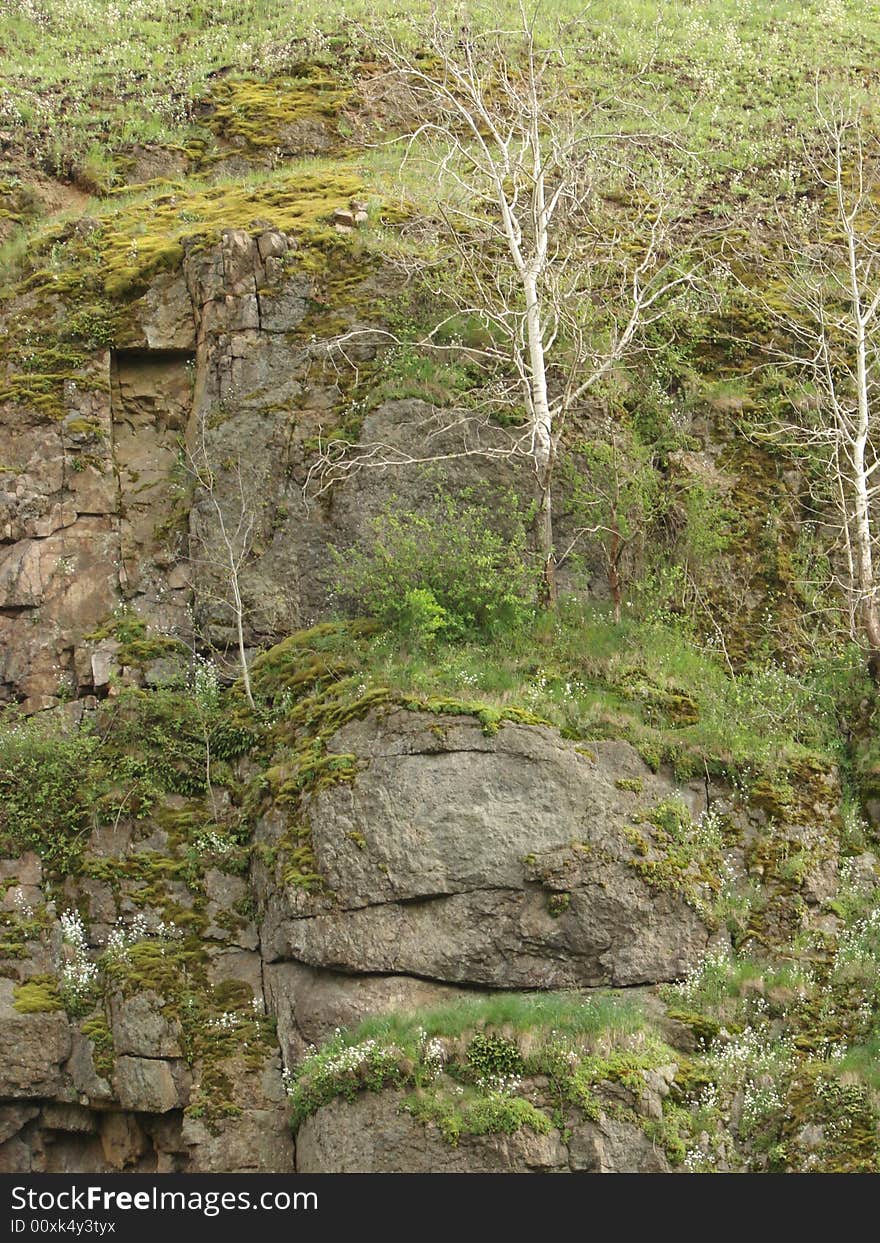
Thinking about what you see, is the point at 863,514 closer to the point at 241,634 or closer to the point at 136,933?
the point at 241,634

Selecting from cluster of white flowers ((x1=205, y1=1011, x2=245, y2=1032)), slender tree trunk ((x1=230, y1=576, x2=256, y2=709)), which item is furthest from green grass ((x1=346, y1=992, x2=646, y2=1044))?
slender tree trunk ((x1=230, y1=576, x2=256, y2=709))

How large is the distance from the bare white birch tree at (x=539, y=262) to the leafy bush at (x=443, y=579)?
69cm

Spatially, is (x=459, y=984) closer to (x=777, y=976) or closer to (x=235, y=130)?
(x=777, y=976)

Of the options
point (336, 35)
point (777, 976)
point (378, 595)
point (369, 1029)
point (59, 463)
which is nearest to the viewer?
point (369, 1029)

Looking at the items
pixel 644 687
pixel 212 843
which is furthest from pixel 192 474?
pixel 644 687

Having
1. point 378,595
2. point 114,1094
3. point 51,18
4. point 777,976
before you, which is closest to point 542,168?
point 378,595

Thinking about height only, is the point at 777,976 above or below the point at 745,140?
below

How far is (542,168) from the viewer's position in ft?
59.9

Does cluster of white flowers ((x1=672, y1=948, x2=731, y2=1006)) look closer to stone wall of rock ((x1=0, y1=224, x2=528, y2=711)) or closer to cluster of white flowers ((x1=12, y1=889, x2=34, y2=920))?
stone wall of rock ((x1=0, y1=224, x2=528, y2=711))

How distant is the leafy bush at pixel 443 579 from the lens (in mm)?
15625

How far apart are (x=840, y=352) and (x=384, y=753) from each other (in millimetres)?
9344

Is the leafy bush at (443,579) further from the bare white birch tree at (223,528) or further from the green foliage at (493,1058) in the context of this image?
the green foliage at (493,1058)

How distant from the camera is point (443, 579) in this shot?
16000 mm

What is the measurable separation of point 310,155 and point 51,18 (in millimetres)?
9717
